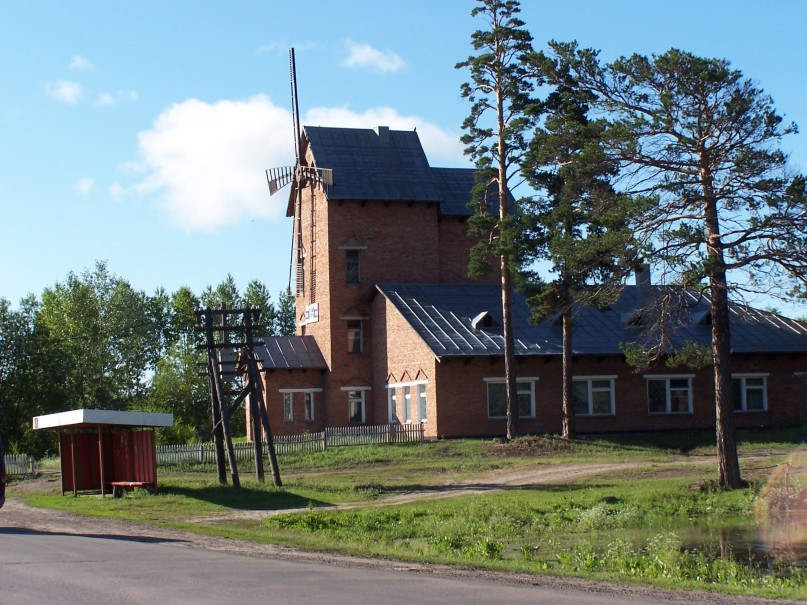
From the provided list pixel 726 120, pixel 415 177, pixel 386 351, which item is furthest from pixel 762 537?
pixel 415 177

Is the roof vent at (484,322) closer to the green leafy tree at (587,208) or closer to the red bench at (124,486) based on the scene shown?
the green leafy tree at (587,208)

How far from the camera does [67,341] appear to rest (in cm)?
7175

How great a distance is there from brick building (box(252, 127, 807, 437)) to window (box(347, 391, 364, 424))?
0.18 feet

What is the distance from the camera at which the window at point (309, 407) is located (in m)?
47.6

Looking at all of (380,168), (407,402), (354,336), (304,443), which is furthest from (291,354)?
(304,443)

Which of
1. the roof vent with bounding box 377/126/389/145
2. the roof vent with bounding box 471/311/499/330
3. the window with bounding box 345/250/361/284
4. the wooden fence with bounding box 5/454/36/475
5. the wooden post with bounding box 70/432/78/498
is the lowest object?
the wooden fence with bounding box 5/454/36/475

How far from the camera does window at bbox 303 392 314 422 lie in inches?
1875

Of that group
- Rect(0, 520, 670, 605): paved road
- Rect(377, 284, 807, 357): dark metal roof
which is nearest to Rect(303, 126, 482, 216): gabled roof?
Rect(377, 284, 807, 357): dark metal roof

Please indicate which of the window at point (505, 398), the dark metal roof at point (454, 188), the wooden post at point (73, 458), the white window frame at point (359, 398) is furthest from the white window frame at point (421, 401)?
the wooden post at point (73, 458)

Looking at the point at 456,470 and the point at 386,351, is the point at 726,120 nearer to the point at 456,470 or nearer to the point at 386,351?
the point at 456,470

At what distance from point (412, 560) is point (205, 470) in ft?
64.8

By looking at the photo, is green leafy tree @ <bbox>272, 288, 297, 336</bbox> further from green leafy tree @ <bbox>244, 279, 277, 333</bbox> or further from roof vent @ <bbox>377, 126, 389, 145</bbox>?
roof vent @ <bbox>377, 126, 389, 145</bbox>

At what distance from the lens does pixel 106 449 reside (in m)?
29.0

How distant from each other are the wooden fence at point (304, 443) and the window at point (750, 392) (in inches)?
549
